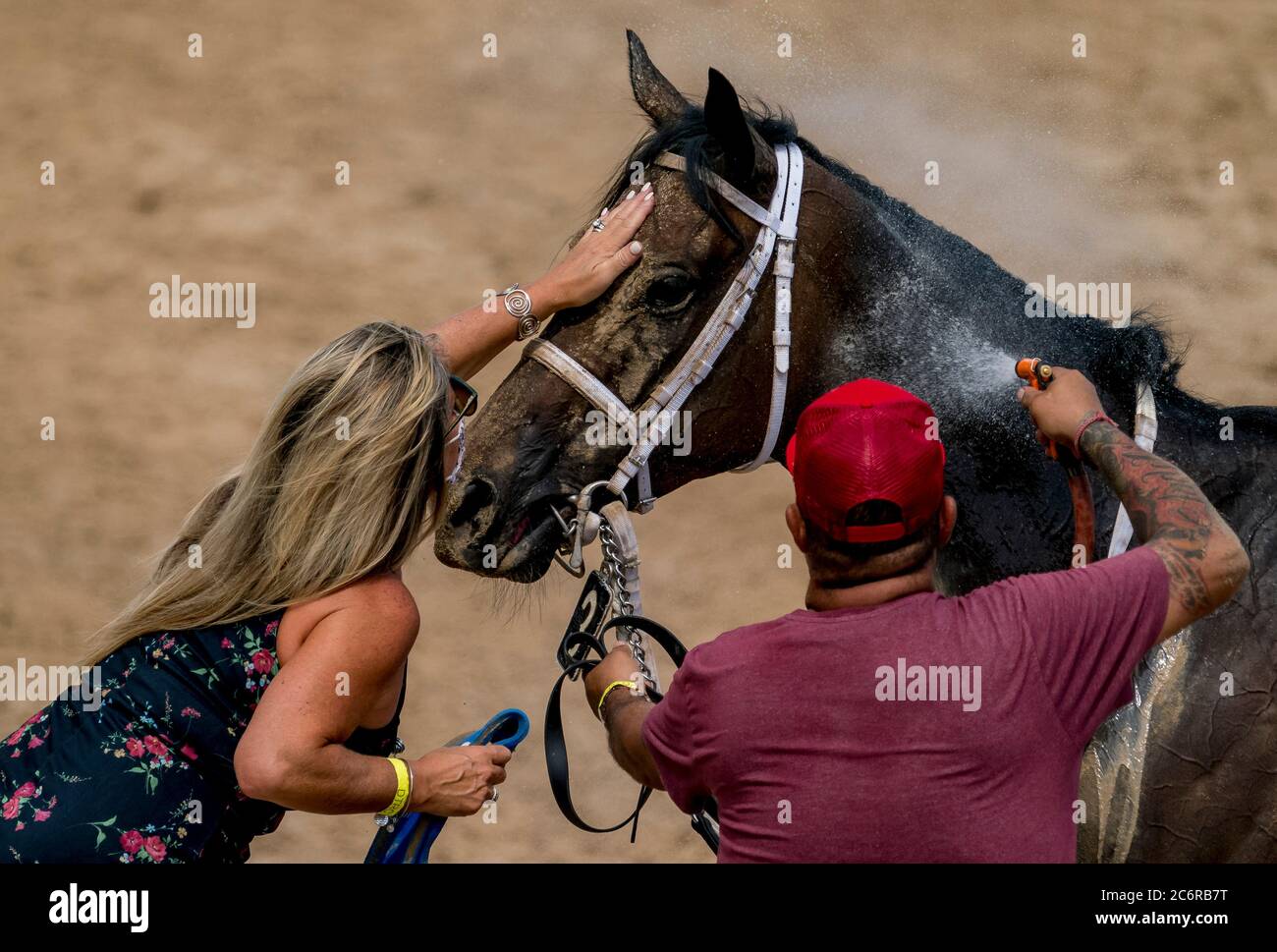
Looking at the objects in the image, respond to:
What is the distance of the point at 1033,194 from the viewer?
8.80 meters

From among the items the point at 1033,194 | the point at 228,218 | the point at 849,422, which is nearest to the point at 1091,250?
the point at 1033,194

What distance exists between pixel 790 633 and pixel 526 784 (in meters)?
4.85

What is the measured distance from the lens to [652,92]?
3260mm

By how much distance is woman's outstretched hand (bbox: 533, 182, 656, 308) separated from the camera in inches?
117

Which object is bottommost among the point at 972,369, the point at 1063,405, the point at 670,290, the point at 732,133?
the point at 1063,405

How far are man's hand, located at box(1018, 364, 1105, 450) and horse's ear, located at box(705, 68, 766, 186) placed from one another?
101cm

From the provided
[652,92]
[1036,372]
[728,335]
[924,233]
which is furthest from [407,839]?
[652,92]

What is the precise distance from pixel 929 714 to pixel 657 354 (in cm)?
146

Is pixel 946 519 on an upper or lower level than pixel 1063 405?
lower

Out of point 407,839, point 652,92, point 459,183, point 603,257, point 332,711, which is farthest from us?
point 459,183

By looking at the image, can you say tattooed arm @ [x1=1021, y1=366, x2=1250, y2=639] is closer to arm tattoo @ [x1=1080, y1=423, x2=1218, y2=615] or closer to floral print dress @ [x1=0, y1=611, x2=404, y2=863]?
arm tattoo @ [x1=1080, y1=423, x2=1218, y2=615]

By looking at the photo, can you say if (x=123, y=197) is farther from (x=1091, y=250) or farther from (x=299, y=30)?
(x=1091, y=250)

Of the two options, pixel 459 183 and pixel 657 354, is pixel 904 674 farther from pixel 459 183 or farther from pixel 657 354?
pixel 459 183

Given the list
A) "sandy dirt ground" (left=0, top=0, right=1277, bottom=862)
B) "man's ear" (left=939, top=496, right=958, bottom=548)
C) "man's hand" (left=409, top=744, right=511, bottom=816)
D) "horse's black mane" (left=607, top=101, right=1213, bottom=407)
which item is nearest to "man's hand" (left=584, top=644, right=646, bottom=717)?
"man's hand" (left=409, top=744, right=511, bottom=816)
